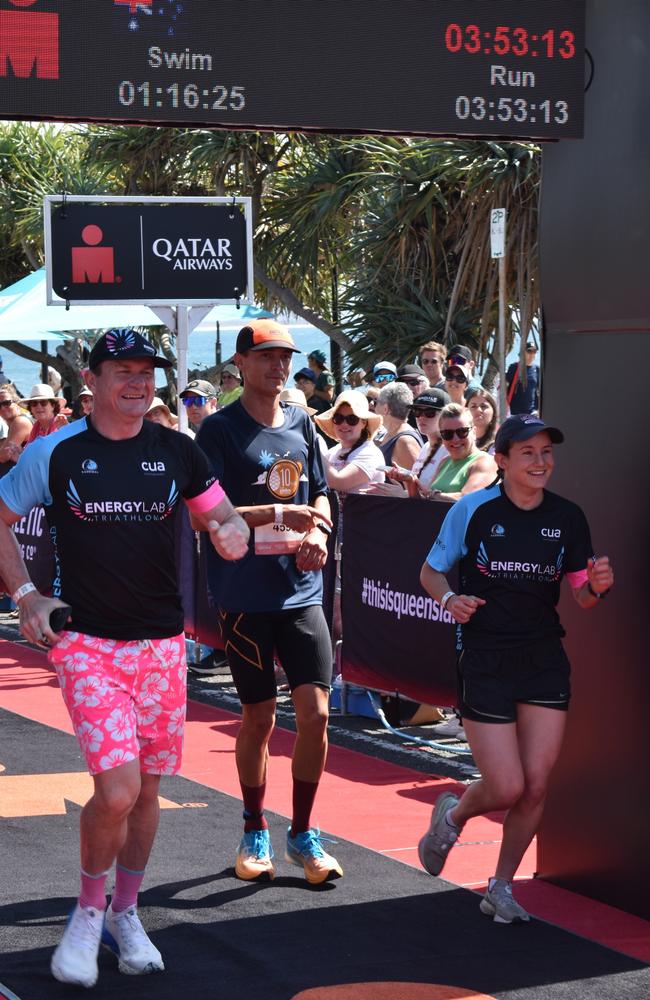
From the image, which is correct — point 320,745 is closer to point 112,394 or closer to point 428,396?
point 112,394

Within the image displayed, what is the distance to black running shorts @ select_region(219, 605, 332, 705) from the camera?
19.3 feet

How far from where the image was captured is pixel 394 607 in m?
8.91

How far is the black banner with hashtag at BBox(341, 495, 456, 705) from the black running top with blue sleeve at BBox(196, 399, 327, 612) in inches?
92.7

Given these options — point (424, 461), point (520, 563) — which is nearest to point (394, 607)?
point (424, 461)

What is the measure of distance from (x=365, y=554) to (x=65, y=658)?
4586 mm

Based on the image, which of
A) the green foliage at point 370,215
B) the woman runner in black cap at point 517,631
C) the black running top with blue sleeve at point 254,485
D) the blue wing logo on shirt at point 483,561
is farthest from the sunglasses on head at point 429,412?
the green foliage at point 370,215

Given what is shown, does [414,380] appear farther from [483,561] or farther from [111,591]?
[111,591]

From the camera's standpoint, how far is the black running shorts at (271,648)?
5.89 m

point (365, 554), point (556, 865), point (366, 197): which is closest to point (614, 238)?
point (556, 865)

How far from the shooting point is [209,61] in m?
4.98

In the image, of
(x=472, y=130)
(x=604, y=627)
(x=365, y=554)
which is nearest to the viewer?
(x=472, y=130)

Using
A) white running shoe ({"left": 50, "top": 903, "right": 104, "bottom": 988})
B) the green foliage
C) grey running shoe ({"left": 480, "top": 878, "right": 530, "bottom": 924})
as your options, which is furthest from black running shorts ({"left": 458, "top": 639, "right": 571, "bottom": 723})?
the green foliage

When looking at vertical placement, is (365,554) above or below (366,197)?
below

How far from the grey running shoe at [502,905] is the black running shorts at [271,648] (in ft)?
3.35
